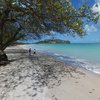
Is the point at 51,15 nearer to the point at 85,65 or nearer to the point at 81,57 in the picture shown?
the point at 85,65

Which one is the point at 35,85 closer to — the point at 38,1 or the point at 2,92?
the point at 2,92

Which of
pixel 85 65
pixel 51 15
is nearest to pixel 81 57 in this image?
pixel 85 65

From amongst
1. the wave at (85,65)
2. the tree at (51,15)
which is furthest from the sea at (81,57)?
the tree at (51,15)

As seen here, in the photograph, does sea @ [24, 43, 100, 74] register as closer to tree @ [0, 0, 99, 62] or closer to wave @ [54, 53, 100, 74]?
wave @ [54, 53, 100, 74]

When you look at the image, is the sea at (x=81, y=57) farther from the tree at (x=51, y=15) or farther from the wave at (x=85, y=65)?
the tree at (x=51, y=15)

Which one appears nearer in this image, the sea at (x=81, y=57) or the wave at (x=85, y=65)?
the wave at (x=85, y=65)

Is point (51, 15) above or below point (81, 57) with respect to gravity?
above

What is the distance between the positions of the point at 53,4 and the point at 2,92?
536 cm

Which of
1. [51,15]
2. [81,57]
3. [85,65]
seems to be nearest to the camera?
[51,15]

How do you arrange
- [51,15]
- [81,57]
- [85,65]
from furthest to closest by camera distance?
[81,57], [85,65], [51,15]

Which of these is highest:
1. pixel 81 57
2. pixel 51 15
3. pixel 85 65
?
pixel 51 15

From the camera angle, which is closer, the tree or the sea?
the tree

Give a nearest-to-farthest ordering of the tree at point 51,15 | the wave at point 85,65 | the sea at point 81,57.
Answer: the tree at point 51,15
the wave at point 85,65
the sea at point 81,57

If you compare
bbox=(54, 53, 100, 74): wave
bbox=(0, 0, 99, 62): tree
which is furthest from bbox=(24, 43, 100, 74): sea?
bbox=(0, 0, 99, 62): tree
